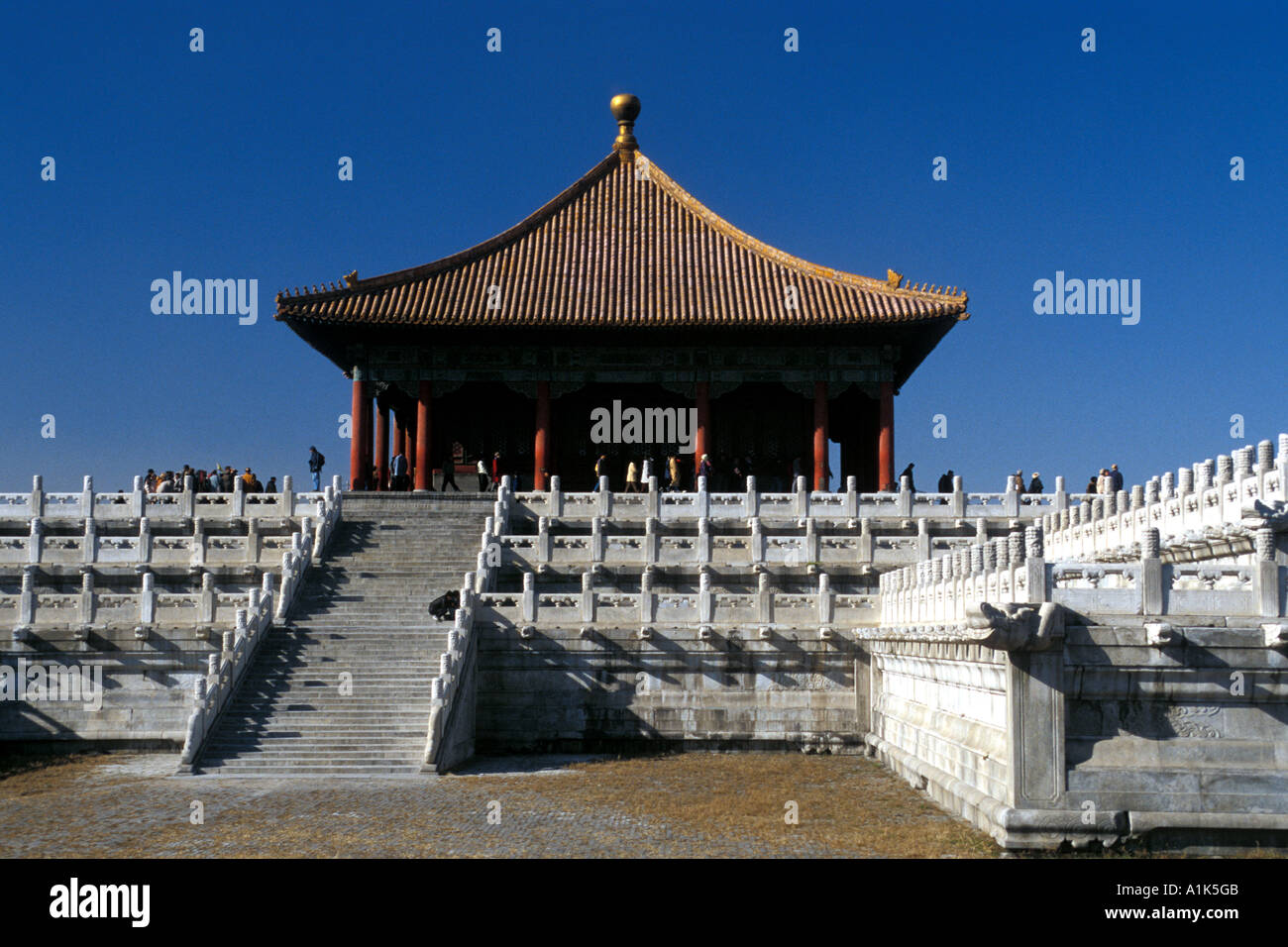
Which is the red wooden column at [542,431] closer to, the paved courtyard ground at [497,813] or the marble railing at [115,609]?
the marble railing at [115,609]

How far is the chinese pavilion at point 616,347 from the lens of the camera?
34.1 meters

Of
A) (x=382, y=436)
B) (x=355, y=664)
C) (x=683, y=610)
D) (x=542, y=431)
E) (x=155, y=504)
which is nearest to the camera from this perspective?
(x=355, y=664)

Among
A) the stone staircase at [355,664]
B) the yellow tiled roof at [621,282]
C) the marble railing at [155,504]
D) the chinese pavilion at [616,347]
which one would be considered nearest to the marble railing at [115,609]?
the stone staircase at [355,664]

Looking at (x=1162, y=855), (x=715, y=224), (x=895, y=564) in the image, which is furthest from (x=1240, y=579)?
(x=715, y=224)

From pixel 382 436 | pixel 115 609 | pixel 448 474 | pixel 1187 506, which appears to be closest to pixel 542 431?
pixel 448 474

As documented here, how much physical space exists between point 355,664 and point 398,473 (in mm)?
16345

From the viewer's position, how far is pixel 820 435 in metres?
34.2

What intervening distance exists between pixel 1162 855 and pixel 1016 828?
4.84 ft

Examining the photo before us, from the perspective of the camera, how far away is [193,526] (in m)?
27.7

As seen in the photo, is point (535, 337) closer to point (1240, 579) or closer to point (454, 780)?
point (454, 780)

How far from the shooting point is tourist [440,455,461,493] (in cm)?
3347

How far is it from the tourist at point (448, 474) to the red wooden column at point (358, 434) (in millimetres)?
1924

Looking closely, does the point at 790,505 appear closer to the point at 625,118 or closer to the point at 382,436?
the point at 382,436

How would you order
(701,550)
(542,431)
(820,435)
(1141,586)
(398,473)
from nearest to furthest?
(1141,586), (701,550), (820,435), (542,431), (398,473)
